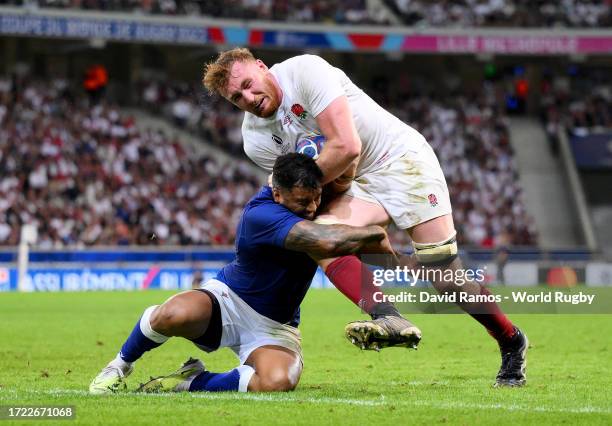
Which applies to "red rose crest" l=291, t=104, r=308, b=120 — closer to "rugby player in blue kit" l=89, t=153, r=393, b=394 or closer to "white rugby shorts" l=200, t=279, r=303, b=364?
"rugby player in blue kit" l=89, t=153, r=393, b=394

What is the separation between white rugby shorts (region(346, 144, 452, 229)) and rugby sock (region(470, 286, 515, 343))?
0.68 meters

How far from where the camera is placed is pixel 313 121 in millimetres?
7543

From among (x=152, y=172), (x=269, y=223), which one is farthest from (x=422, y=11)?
(x=269, y=223)

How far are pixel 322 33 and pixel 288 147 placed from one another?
29302 millimetres

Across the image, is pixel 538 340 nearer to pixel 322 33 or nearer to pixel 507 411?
pixel 507 411

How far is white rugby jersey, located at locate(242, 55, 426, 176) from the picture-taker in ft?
24.0

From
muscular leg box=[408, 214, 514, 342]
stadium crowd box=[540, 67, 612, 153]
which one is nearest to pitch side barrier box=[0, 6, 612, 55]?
stadium crowd box=[540, 67, 612, 153]

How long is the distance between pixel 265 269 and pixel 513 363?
74.0 inches

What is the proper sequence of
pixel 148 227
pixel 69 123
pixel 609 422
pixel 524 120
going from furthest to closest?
pixel 524 120 → pixel 69 123 → pixel 148 227 → pixel 609 422

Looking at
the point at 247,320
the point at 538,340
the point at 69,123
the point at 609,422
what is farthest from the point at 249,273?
the point at 69,123

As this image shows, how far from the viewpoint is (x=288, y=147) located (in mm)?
7781

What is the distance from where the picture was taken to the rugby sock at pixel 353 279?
7.27 m

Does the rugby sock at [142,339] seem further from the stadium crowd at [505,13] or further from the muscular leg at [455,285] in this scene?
the stadium crowd at [505,13]

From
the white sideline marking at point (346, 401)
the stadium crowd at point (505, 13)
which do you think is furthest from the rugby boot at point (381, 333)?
the stadium crowd at point (505, 13)
